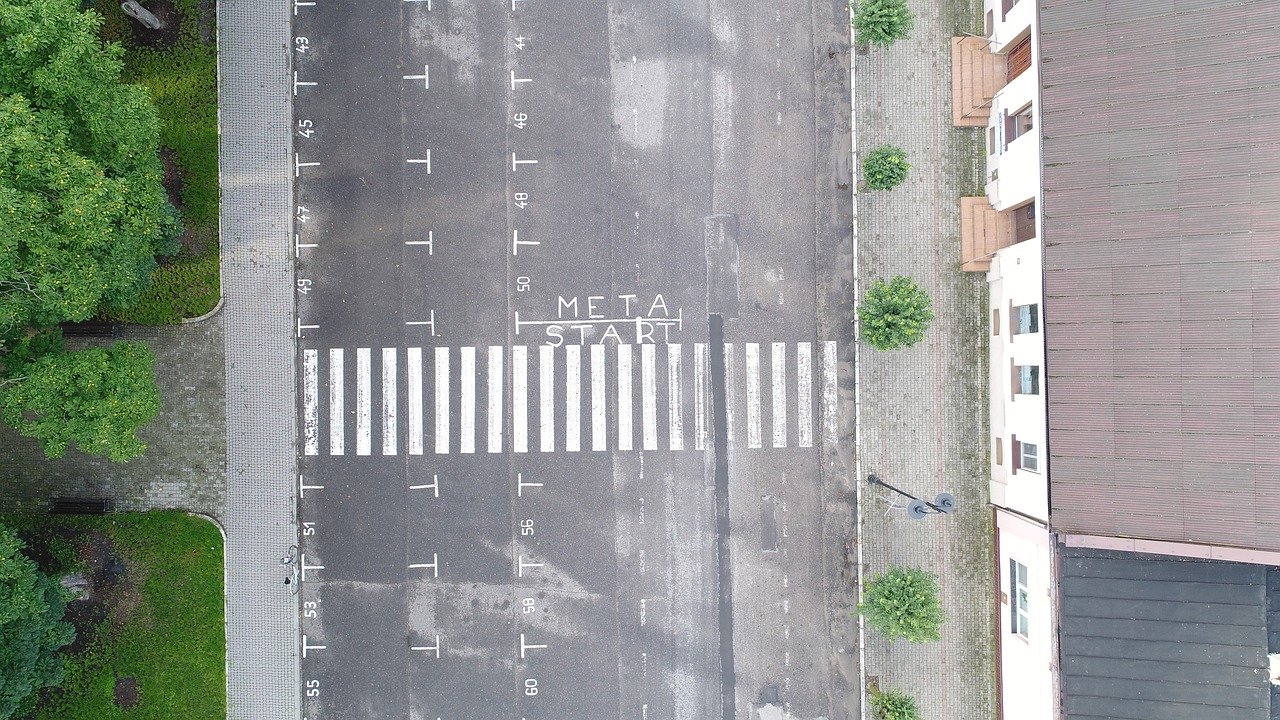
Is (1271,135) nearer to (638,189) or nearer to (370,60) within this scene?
(638,189)

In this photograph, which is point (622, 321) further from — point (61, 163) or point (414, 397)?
→ point (61, 163)

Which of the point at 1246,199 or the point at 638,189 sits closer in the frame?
the point at 1246,199

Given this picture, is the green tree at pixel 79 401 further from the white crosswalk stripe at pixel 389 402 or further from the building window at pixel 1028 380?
the building window at pixel 1028 380

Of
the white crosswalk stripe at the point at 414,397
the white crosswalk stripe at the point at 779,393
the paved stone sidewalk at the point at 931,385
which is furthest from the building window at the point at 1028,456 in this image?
the white crosswalk stripe at the point at 414,397

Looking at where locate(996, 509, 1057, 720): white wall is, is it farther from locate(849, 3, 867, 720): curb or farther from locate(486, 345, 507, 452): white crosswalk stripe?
locate(486, 345, 507, 452): white crosswalk stripe

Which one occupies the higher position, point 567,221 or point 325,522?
point 567,221

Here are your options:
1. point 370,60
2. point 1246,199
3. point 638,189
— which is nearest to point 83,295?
point 370,60

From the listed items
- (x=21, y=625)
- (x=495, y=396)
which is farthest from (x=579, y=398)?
(x=21, y=625)
